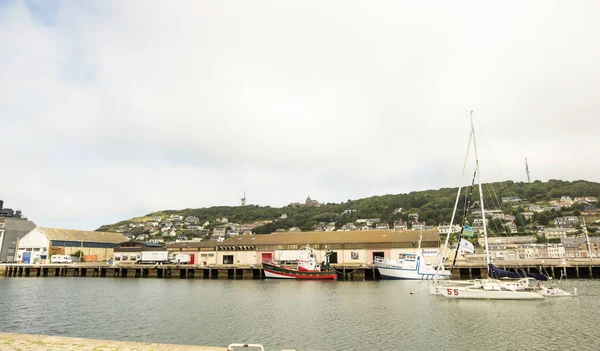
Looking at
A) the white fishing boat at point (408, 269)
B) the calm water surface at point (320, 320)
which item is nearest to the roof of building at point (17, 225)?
the calm water surface at point (320, 320)

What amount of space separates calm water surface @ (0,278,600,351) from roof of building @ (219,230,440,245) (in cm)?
2872

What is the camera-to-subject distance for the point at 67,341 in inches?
504

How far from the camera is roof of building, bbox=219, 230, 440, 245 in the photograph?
6419 cm

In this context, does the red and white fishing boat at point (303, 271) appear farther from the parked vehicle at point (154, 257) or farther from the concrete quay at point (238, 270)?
the parked vehicle at point (154, 257)

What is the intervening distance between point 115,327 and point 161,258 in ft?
183

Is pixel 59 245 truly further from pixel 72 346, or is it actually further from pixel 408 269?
pixel 72 346

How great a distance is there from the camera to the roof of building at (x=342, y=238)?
64.2m

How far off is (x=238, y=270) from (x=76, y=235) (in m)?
49.7

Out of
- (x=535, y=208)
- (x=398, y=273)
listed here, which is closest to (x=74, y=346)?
(x=398, y=273)

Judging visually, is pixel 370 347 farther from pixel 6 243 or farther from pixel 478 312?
pixel 6 243

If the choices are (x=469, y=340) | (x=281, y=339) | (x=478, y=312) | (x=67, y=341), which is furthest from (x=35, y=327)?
(x=478, y=312)

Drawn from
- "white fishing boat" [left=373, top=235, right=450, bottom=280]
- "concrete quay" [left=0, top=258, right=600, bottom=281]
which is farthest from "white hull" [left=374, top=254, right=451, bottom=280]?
"concrete quay" [left=0, top=258, right=600, bottom=281]

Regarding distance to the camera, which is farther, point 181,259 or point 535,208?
point 535,208

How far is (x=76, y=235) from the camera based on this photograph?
293 feet
